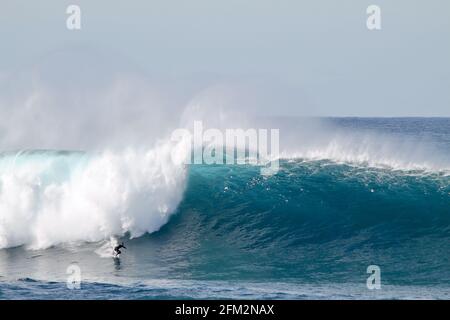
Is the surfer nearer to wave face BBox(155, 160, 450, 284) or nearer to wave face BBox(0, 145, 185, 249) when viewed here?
wave face BBox(155, 160, 450, 284)

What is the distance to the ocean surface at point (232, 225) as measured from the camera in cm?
1402

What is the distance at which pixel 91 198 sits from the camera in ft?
65.5

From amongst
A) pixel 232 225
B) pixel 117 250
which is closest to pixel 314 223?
pixel 232 225

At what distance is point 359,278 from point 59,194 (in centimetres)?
994

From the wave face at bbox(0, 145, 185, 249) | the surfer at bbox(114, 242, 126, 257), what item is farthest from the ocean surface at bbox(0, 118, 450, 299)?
the surfer at bbox(114, 242, 126, 257)

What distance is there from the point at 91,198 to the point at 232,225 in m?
4.27

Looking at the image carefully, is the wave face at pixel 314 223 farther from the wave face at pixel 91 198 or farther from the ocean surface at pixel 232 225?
the wave face at pixel 91 198

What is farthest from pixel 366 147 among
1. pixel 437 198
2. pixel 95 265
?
pixel 95 265

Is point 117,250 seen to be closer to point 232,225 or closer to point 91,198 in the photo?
point 91,198

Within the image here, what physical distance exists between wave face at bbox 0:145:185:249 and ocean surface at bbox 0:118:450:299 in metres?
0.04

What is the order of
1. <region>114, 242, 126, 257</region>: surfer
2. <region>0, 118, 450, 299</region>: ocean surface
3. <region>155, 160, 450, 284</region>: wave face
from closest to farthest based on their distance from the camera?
<region>0, 118, 450, 299</region>: ocean surface < <region>155, 160, 450, 284</region>: wave face < <region>114, 242, 126, 257</region>: surfer

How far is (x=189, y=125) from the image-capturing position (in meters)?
26.0

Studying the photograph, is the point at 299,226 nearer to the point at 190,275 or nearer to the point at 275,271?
the point at 275,271

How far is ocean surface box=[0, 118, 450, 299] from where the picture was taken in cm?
1402
